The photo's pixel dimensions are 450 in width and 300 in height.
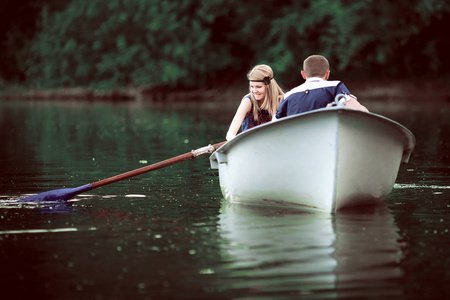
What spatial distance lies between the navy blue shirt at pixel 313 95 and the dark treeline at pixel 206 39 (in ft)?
90.1

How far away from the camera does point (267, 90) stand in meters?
9.09

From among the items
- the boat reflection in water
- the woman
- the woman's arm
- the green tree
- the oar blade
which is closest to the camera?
the boat reflection in water

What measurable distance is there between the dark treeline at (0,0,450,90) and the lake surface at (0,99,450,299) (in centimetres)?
2484

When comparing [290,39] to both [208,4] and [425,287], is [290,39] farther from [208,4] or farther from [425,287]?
[425,287]

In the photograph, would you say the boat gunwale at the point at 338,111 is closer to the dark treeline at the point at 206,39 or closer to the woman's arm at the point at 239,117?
the woman's arm at the point at 239,117

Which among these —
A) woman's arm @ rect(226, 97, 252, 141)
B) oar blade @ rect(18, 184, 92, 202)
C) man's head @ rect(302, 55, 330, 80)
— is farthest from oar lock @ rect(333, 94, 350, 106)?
oar blade @ rect(18, 184, 92, 202)

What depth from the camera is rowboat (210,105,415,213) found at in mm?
7574

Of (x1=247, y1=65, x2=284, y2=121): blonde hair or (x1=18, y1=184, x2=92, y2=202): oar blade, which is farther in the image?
(x1=247, y1=65, x2=284, y2=121): blonde hair

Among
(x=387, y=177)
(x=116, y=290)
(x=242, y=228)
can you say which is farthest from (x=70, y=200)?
(x=116, y=290)

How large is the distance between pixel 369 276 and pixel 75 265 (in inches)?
70.7

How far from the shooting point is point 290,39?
127ft

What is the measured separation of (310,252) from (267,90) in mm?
3292

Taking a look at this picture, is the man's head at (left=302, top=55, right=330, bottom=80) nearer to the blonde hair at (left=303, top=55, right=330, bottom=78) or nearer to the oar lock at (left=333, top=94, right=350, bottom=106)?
the blonde hair at (left=303, top=55, right=330, bottom=78)

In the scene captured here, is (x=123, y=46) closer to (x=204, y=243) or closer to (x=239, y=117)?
(x=239, y=117)
